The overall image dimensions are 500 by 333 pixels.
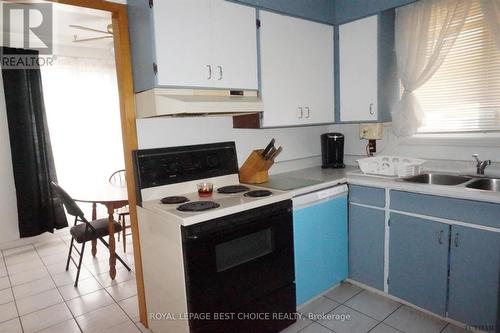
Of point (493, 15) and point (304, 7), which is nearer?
point (493, 15)

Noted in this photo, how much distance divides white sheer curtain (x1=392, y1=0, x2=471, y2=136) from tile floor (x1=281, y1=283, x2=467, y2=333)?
1.32m

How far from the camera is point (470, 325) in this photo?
1906 mm

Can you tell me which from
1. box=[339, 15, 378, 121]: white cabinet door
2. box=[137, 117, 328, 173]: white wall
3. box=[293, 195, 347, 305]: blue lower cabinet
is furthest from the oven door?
box=[339, 15, 378, 121]: white cabinet door

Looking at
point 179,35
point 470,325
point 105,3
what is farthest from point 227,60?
point 470,325

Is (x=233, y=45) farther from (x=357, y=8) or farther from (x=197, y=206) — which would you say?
(x=357, y=8)

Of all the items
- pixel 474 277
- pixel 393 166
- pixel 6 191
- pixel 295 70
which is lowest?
pixel 474 277

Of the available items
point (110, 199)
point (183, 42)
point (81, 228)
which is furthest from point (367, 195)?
point (81, 228)

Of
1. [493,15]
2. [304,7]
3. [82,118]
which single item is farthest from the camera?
[82,118]

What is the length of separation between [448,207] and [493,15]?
4.30ft

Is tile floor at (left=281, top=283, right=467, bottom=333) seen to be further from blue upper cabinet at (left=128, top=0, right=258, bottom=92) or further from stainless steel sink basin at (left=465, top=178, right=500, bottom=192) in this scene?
blue upper cabinet at (left=128, top=0, right=258, bottom=92)

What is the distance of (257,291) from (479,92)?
2.08 m

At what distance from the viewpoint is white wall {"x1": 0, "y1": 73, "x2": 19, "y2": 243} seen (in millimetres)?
3629

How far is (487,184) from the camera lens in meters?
2.09

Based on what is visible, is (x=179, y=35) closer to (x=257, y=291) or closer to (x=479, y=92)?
(x=257, y=291)
